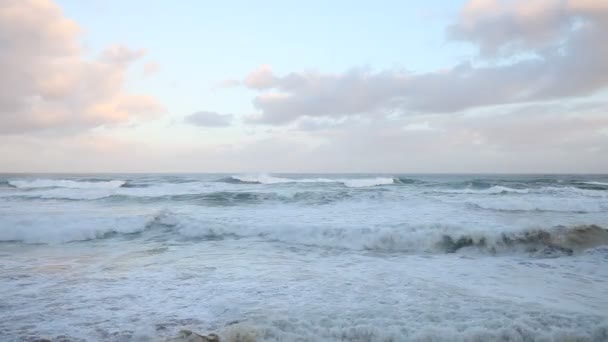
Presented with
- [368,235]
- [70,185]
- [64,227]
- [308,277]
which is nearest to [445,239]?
[368,235]

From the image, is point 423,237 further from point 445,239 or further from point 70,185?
point 70,185

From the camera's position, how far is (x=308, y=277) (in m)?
6.67

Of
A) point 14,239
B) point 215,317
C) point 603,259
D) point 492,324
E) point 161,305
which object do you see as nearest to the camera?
point 492,324

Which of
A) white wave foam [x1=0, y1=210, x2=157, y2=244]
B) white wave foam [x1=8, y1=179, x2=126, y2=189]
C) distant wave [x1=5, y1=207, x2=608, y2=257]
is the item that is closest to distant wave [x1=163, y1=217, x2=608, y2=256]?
distant wave [x1=5, y1=207, x2=608, y2=257]

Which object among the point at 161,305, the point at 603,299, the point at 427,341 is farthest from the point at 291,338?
the point at 603,299

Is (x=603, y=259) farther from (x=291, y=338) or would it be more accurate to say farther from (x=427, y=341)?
(x=291, y=338)

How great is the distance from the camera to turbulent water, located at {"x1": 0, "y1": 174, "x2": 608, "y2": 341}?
4457mm

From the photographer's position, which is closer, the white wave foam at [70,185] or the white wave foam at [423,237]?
the white wave foam at [423,237]

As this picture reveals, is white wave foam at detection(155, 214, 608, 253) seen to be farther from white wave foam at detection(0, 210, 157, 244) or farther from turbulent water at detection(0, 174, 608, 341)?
white wave foam at detection(0, 210, 157, 244)

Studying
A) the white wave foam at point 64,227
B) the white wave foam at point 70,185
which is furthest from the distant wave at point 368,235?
the white wave foam at point 70,185

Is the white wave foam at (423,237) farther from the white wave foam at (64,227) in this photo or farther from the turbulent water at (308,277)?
the white wave foam at (64,227)

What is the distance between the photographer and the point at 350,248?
9.45 meters

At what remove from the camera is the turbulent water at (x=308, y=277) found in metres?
4.46

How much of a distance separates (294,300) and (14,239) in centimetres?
931
